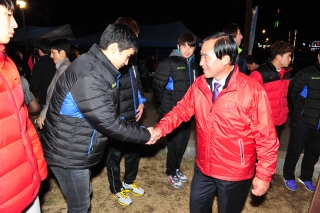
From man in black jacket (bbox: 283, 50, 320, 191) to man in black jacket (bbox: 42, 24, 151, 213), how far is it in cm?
295

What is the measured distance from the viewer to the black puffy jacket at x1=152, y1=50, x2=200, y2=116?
13.4 feet

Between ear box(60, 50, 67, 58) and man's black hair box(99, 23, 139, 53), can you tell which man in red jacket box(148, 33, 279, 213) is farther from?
ear box(60, 50, 67, 58)

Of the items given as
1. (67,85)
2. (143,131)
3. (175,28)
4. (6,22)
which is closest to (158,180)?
(143,131)

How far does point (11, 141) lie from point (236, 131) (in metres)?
1.80

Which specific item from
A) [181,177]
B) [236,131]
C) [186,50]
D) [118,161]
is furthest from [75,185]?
[186,50]

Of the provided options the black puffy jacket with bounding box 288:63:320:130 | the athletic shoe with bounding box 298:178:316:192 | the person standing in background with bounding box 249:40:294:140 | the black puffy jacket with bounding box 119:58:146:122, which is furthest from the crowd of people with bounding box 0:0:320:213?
the athletic shoe with bounding box 298:178:316:192

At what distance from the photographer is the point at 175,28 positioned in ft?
50.8

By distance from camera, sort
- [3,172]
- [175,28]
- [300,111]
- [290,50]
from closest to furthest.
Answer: [3,172] < [290,50] < [300,111] < [175,28]

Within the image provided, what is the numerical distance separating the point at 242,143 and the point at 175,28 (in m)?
14.1

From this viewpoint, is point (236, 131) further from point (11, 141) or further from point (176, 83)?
point (176, 83)

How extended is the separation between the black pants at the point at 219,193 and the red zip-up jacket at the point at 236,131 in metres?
0.10

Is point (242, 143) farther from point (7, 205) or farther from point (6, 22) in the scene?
point (6, 22)

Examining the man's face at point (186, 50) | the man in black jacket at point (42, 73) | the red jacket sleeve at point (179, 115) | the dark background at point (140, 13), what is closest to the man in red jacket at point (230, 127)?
the red jacket sleeve at point (179, 115)

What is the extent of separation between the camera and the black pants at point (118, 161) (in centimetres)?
368
